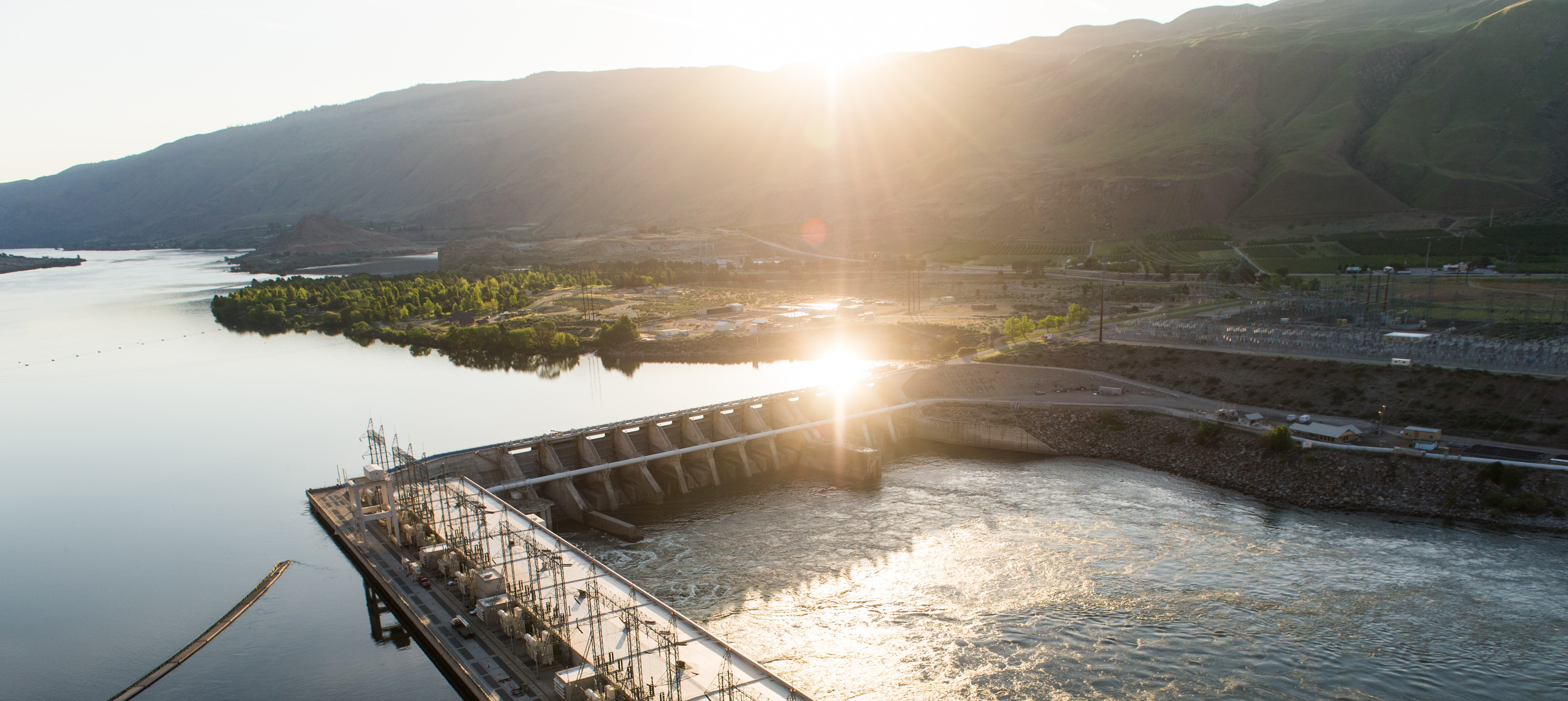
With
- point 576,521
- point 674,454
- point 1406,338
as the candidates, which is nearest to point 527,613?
point 576,521

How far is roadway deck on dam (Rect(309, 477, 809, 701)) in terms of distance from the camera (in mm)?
22125

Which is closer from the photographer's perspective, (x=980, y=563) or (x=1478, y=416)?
(x=980, y=563)

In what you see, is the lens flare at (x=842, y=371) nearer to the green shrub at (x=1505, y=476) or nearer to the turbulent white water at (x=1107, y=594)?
the turbulent white water at (x=1107, y=594)

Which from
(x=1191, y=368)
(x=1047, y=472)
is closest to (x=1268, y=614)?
(x=1047, y=472)

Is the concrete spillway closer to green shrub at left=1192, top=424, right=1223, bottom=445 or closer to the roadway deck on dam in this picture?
the roadway deck on dam

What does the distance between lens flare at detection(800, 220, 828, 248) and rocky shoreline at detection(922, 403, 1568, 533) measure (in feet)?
391

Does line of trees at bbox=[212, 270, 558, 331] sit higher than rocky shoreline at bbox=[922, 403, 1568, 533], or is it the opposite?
line of trees at bbox=[212, 270, 558, 331]

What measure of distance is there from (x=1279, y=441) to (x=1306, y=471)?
223 centimetres

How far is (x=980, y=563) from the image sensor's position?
34844 millimetres

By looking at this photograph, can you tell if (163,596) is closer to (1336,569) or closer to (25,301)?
(1336,569)

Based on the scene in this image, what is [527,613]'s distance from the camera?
26.1 meters

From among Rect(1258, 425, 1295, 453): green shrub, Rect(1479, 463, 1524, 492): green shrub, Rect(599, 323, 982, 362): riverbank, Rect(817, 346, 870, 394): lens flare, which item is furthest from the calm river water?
Rect(599, 323, 982, 362): riverbank

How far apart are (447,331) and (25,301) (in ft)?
300

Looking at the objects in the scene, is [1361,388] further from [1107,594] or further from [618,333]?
[618,333]
